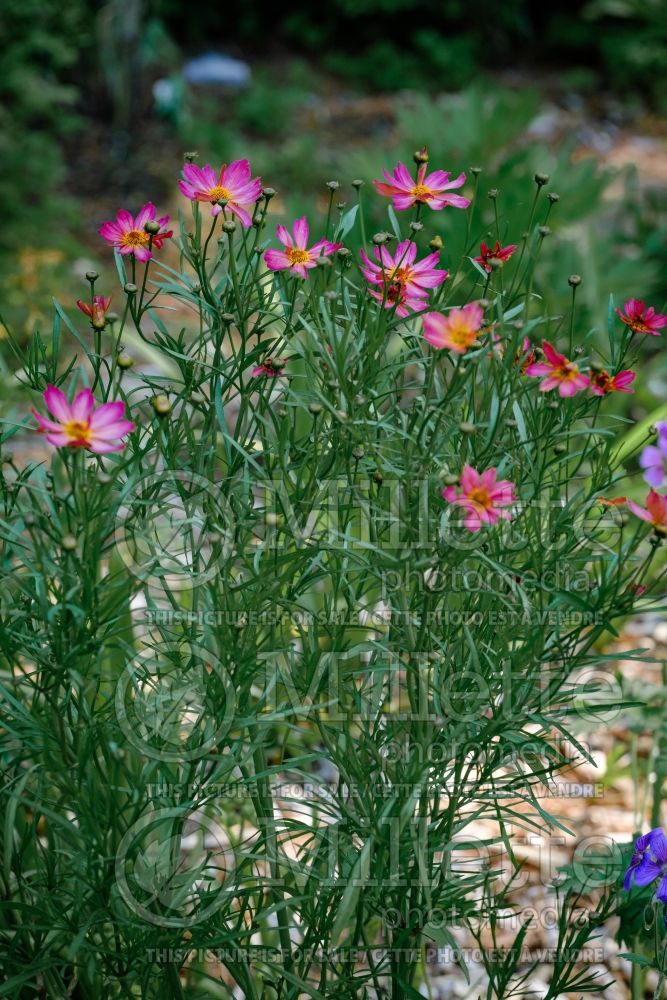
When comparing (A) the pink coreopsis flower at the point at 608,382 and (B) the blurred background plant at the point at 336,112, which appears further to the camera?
(B) the blurred background plant at the point at 336,112

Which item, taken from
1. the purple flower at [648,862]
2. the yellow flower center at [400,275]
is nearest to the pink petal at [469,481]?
the yellow flower center at [400,275]

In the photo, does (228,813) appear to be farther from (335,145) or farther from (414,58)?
(414,58)

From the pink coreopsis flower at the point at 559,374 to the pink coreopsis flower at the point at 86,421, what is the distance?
1.09 ft

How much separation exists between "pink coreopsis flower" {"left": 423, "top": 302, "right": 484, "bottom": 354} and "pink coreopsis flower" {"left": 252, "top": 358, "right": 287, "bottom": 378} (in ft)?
0.46

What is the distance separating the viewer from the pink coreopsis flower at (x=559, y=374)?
2.74ft

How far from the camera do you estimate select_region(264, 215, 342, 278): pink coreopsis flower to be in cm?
91

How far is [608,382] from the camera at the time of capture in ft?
2.86

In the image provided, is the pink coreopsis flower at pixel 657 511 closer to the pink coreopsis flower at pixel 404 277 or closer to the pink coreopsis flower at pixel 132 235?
the pink coreopsis flower at pixel 404 277

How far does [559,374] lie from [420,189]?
0.24m

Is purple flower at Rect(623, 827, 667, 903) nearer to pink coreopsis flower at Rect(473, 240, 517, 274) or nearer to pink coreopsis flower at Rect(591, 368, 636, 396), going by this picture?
pink coreopsis flower at Rect(591, 368, 636, 396)

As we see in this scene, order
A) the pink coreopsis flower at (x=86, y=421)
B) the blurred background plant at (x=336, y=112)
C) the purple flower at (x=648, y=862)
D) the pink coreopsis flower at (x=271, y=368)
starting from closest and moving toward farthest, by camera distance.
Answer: the pink coreopsis flower at (x=86, y=421) → the pink coreopsis flower at (x=271, y=368) → the purple flower at (x=648, y=862) → the blurred background plant at (x=336, y=112)

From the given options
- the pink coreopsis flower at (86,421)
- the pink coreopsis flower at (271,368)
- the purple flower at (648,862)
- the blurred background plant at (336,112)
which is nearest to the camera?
the pink coreopsis flower at (86,421)

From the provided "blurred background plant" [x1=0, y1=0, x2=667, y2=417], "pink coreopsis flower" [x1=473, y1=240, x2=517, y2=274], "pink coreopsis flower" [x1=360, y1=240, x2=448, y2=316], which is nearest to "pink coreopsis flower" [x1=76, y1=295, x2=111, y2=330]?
"pink coreopsis flower" [x1=360, y1=240, x2=448, y2=316]

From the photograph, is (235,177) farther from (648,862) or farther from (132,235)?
(648,862)
